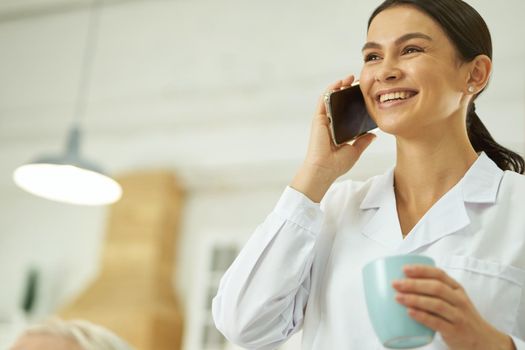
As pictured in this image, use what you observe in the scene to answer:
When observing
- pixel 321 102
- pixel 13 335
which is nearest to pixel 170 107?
pixel 13 335

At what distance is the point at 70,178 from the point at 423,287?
10.4 feet

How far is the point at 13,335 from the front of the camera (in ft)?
17.8

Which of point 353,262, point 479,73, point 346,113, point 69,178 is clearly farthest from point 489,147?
point 69,178

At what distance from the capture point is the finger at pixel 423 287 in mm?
919

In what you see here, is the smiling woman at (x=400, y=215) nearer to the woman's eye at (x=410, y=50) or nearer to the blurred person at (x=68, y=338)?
the woman's eye at (x=410, y=50)

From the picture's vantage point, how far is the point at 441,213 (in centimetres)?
122

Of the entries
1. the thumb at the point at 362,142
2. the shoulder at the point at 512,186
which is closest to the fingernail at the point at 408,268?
the shoulder at the point at 512,186

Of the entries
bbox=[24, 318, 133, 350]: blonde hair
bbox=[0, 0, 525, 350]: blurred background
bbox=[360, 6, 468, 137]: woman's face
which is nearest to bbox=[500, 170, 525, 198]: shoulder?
bbox=[360, 6, 468, 137]: woman's face

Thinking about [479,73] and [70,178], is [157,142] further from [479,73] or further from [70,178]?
[479,73]

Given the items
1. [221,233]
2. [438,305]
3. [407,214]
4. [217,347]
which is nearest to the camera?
[438,305]

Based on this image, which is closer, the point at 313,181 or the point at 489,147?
the point at 313,181

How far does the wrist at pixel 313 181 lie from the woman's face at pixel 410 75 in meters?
0.13

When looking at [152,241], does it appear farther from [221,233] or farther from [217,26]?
[217,26]

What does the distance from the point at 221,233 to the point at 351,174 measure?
1.15 metres
